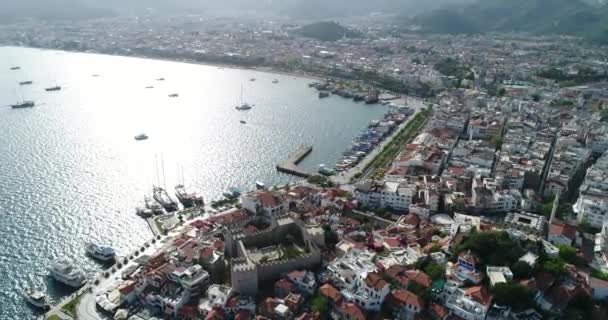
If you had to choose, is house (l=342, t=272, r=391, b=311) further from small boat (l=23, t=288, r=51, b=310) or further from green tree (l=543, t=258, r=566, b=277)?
small boat (l=23, t=288, r=51, b=310)

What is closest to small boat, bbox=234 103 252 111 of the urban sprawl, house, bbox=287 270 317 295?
the urban sprawl

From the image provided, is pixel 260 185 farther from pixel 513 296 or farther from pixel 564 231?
pixel 513 296

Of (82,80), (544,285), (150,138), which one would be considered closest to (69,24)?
(82,80)

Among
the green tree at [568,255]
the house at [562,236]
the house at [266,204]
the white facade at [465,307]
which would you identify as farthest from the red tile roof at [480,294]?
the house at [266,204]

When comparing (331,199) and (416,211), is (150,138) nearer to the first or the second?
(331,199)

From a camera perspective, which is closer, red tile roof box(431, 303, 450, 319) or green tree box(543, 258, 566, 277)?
red tile roof box(431, 303, 450, 319)

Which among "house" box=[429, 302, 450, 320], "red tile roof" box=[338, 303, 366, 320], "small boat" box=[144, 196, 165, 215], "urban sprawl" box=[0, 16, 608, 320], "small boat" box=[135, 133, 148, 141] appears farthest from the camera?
"small boat" box=[135, 133, 148, 141]

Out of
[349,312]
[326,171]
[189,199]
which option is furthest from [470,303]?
[189,199]
